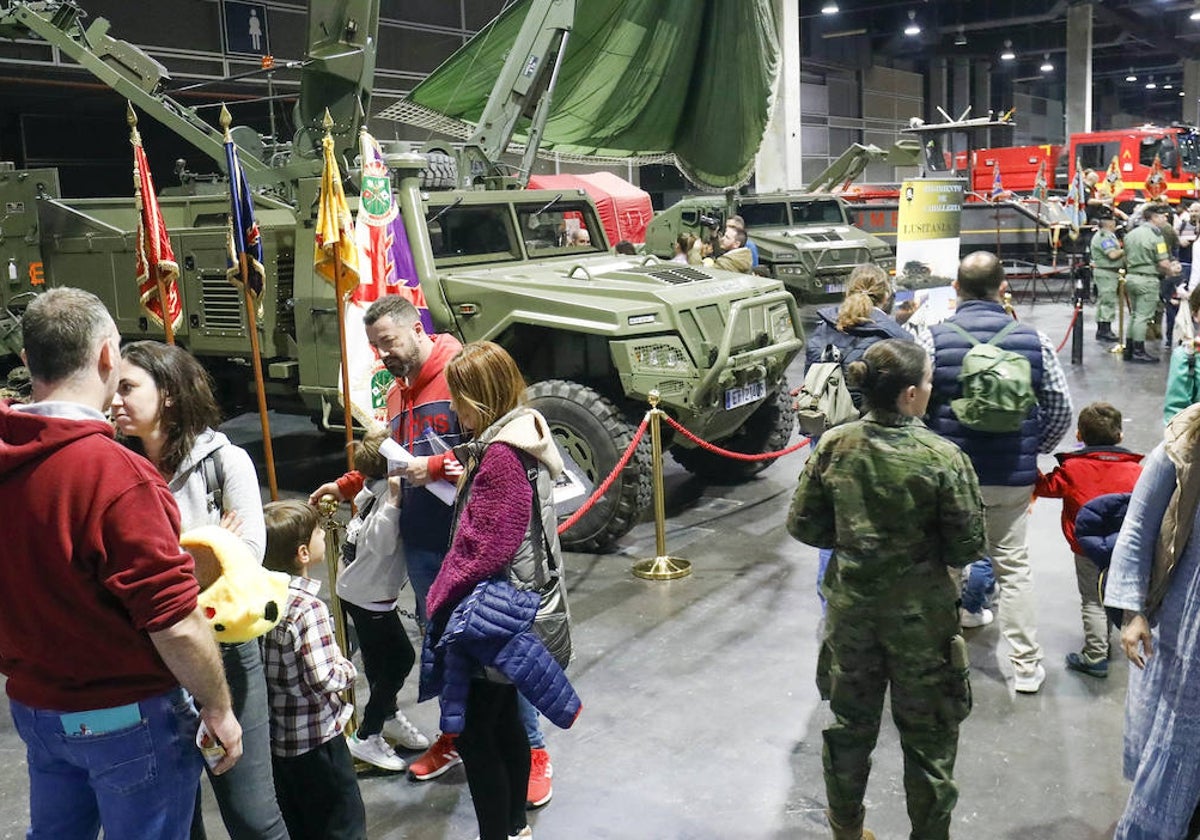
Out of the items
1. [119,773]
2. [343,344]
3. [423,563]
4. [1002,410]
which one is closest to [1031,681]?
[1002,410]

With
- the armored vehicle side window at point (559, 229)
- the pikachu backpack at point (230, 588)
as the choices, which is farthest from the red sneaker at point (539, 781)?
the armored vehicle side window at point (559, 229)

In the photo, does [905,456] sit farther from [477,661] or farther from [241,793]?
[241,793]

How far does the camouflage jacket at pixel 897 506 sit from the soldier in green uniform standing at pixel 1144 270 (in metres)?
9.43

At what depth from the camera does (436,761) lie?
3.95 m

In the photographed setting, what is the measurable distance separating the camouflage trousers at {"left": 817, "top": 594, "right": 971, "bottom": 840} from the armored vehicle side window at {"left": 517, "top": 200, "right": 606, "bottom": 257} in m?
4.85

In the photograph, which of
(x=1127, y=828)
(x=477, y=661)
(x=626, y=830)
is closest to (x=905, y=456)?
(x=1127, y=828)

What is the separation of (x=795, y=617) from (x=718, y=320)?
1.88 metres

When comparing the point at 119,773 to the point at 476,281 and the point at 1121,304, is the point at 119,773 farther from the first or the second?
the point at 1121,304

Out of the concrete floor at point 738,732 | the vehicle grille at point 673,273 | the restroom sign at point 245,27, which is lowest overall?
the concrete floor at point 738,732

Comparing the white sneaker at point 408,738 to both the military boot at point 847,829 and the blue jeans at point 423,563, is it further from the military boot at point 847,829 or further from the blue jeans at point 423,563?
the military boot at point 847,829

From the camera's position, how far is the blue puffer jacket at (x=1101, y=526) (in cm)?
334

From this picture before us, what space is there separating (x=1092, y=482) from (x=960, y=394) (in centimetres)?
63

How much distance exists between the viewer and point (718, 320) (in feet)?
21.3

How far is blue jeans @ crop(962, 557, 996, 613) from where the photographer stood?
5.05 meters
